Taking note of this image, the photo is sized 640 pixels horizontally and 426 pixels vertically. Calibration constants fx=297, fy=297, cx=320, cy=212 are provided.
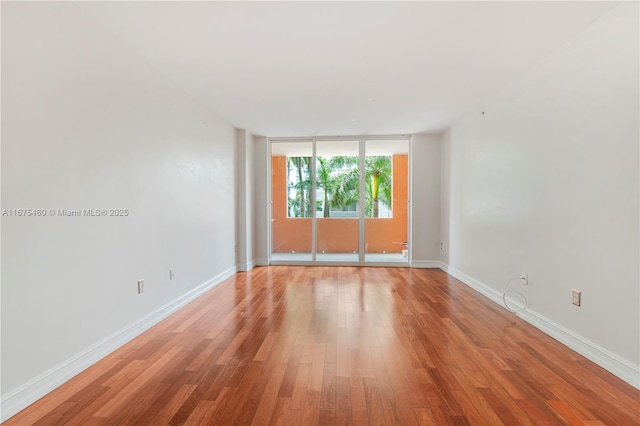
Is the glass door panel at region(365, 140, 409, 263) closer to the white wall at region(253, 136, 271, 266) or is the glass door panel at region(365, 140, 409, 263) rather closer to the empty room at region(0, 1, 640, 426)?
the empty room at region(0, 1, 640, 426)

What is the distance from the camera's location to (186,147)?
3.46 metres

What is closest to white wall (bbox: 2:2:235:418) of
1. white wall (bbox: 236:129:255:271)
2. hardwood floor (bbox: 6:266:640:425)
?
hardwood floor (bbox: 6:266:640:425)

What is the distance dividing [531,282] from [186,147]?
3908 mm

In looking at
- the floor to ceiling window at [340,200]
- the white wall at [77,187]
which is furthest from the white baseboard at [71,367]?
the floor to ceiling window at [340,200]

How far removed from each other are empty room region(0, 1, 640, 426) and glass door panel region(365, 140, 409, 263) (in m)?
1.74

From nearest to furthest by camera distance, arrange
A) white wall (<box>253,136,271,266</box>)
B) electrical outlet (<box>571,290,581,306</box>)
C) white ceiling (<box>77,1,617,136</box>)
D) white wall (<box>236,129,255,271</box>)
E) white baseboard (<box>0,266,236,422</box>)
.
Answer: white baseboard (<box>0,266,236,422</box>) < white ceiling (<box>77,1,617,136</box>) < electrical outlet (<box>571,290,581,306</box>) < white wall (<box>236,129,255,271</box>) < white wall (<box>253,136,271,266</box>)

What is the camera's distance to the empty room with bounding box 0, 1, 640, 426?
165cm

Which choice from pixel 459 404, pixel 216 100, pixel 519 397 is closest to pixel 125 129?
pixel 216 100

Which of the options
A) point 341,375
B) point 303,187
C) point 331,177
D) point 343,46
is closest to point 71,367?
point 341,375

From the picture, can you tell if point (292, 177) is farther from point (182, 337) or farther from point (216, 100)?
point (182, 337)

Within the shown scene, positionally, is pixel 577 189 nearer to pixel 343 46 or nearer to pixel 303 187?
pixel 343 46

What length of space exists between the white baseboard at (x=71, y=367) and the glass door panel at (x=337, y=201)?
3160mm

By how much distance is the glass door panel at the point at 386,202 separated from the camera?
5.67m

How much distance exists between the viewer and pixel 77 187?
2008mm
